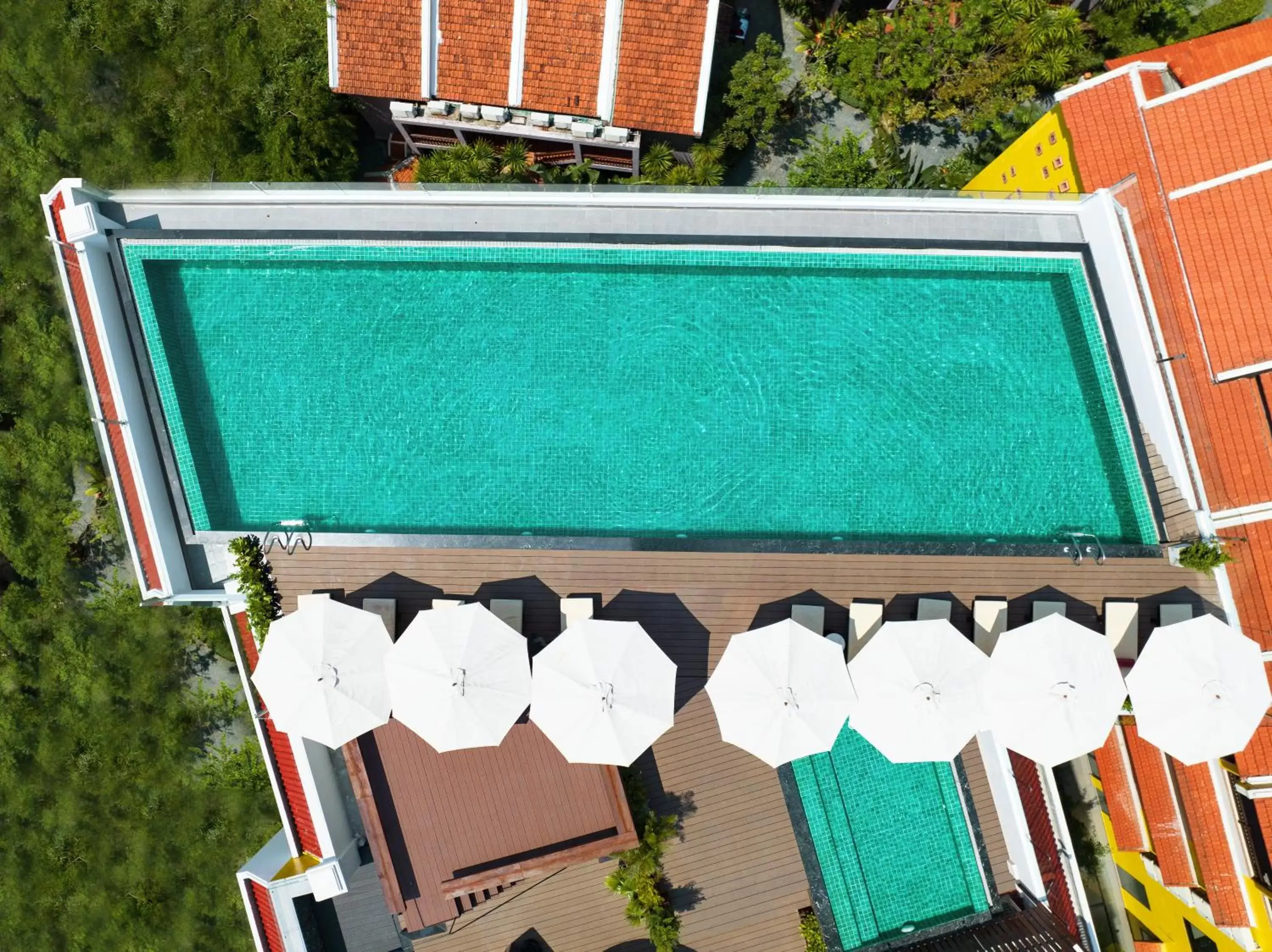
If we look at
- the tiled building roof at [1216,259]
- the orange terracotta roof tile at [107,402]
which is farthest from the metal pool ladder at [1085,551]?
the orange terracotta roof tile at [107,402]

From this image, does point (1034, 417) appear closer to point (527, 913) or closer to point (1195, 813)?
point (1195, 813)

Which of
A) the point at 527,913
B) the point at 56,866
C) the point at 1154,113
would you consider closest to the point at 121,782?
the point at 56,866

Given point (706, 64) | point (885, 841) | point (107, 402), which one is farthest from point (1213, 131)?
point (107, 402)

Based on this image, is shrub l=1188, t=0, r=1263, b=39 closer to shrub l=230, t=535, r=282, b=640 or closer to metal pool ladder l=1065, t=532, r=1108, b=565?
metal pool ladder l=1065, t=532, r=1108, b=565

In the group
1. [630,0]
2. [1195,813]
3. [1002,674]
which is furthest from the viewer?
[630,0]

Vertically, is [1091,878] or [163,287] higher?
[163,287]

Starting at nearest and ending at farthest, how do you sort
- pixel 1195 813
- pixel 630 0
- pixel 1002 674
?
pixel 1002 674 → pixel 1195 813 → pixel 630 0

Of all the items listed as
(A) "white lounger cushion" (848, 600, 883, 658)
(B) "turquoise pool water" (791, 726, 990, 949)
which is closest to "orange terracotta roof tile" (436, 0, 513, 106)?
(A) "white lounger cushion" (848, 600, 883, 658)

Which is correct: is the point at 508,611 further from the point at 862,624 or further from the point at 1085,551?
the point at 1085,551
